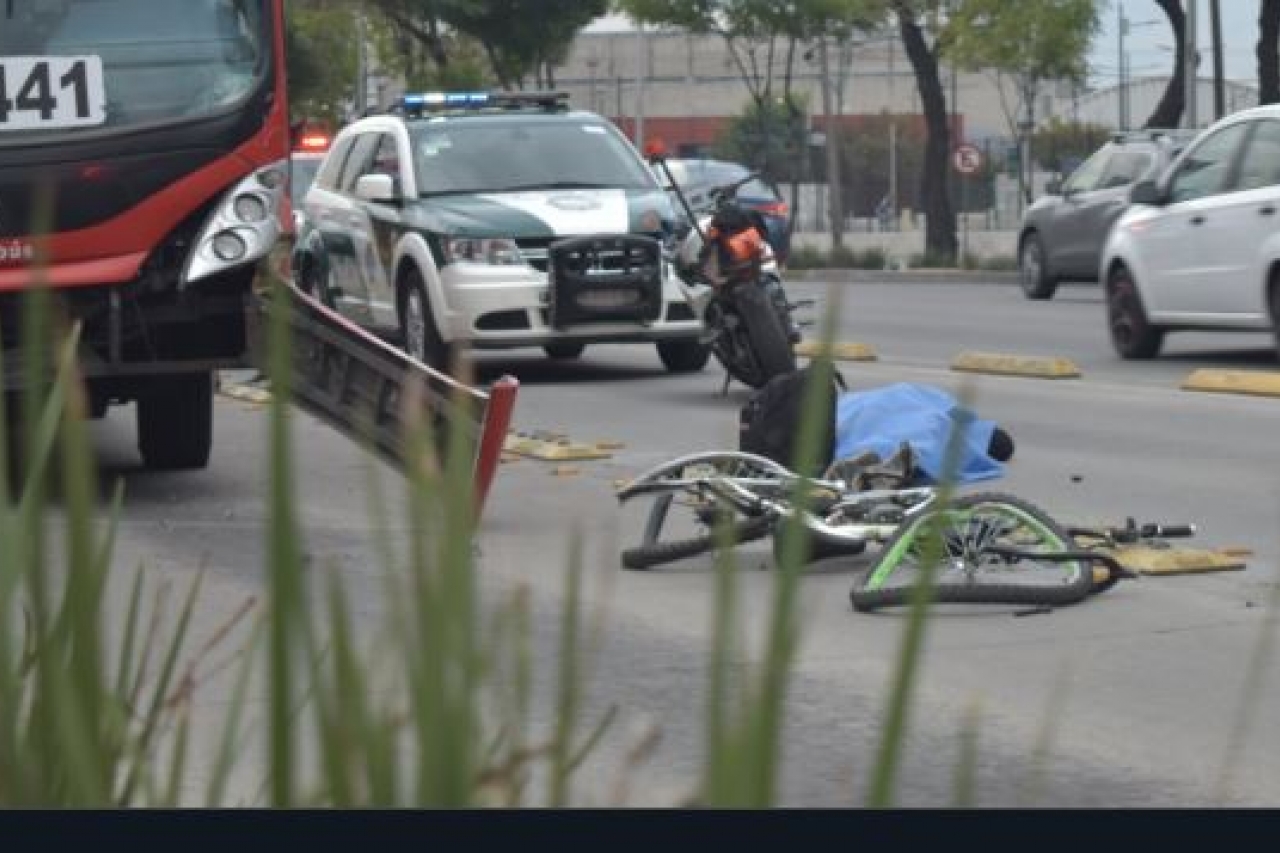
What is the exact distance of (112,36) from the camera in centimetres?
1237

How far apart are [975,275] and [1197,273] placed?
2083 centimetres

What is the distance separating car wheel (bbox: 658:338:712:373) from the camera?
19844 millimetres

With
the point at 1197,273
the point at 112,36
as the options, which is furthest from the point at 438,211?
the point at 112,36

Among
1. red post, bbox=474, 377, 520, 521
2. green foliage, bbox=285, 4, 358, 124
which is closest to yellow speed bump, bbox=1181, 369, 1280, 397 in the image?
red post, bbox=474, 377, 520, 521

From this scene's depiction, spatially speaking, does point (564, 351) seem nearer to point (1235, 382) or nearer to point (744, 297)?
point (744, 297)

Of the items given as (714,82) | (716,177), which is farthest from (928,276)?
(714,82)

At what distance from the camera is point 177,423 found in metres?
13.7

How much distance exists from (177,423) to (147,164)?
174cm

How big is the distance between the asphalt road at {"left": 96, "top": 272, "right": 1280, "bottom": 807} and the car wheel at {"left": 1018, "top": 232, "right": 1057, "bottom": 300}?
11.5 meters

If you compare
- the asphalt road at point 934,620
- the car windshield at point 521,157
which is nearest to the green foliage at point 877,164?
Result: the car windshield at point 521,157

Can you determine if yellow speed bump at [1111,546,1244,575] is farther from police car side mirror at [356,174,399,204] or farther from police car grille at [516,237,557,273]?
police car side mirror at [356,174,399,204]

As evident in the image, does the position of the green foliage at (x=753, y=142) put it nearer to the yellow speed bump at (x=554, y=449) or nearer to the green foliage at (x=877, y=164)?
the green foliage at (x=877, y=164)

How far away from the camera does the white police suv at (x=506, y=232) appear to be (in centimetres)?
1845

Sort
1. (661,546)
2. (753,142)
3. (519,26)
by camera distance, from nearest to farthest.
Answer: (661,546)
(519,26)
(753,142)
